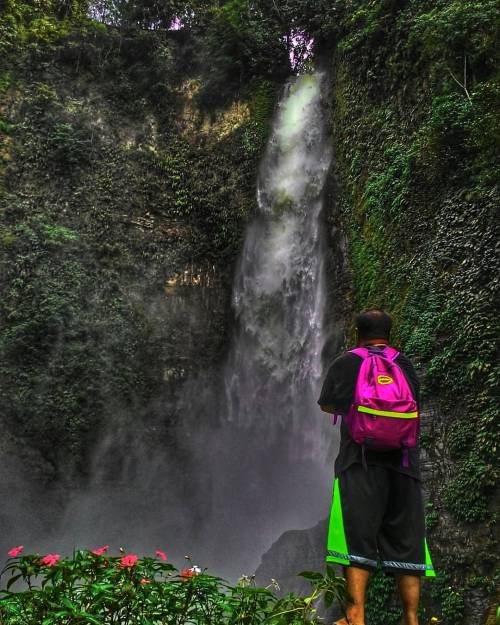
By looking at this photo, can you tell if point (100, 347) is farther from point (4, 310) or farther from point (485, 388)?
point (485, 388)

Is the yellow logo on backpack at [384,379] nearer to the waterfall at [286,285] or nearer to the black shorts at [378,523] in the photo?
the black shorts at [378,523]

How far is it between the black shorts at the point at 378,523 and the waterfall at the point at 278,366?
22.8 feet

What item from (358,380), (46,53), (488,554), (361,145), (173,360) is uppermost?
(46,53)

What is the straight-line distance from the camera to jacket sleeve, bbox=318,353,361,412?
277 cm

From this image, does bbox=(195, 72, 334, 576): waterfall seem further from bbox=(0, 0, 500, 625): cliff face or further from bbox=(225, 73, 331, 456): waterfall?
bbox=(0, 0, 500, 625): cliff face

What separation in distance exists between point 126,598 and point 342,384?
4.53ft

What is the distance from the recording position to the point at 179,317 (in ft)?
38.3

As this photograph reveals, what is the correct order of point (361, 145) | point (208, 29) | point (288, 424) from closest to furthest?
point (361, 145)
point (288, 424)
point (208, 29)

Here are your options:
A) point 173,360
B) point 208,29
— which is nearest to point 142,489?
point 173,360

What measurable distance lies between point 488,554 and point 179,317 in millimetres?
8182

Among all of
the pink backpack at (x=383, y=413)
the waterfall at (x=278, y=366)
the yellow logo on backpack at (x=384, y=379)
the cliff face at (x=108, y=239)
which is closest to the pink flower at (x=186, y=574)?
the pink backpack at (x=383, y=413)

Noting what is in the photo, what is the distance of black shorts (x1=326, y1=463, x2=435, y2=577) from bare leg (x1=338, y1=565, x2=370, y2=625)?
0.04 meters

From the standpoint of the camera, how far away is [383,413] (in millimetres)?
2621

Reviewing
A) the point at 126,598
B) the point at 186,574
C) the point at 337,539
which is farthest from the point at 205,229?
the point at 126,598
